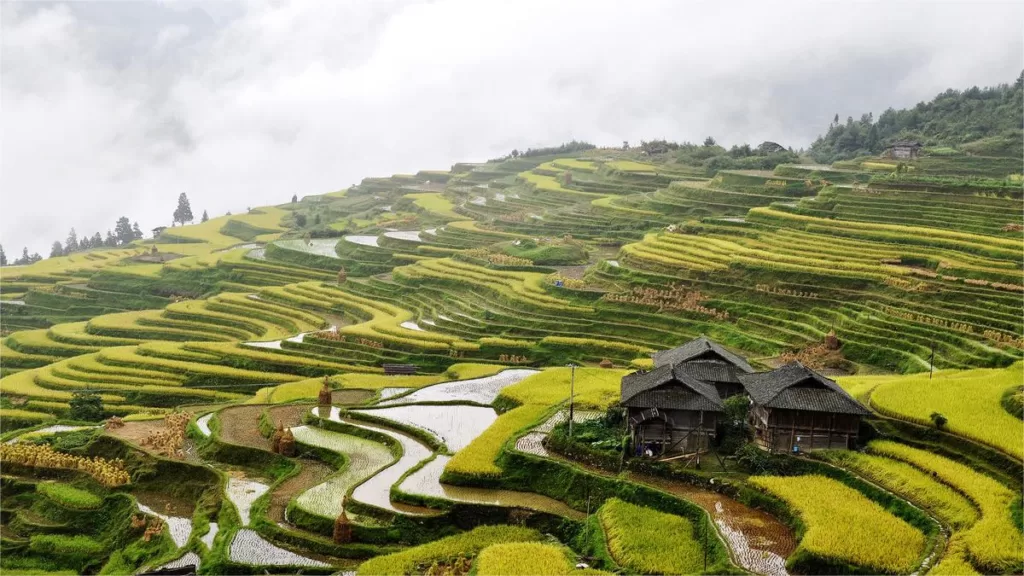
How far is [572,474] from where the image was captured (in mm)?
21781

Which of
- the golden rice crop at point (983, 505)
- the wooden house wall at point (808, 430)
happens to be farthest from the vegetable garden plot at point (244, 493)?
the golden rice crop at point (983, 505)

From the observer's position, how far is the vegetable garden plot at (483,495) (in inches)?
814

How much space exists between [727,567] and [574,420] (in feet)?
32.4

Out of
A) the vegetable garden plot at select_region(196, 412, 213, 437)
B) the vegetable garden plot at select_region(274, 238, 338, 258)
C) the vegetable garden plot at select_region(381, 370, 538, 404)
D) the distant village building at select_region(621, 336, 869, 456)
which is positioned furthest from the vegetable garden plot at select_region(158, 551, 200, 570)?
the vegetable garden plot at select_region(274, 238, 338, 258)

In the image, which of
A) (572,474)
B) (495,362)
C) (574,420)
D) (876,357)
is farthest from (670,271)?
(572,474)

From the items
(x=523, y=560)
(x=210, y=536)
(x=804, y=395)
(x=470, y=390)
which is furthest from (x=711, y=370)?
(x=210, y=536)

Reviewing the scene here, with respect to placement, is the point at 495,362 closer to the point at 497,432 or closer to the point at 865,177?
the point at 497,432

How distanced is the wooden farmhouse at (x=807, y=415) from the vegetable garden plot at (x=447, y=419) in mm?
8904

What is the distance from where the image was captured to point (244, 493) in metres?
23.6

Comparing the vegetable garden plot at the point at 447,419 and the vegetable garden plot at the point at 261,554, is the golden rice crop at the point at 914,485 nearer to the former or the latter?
the vegetable garden plot at the point at 447,419

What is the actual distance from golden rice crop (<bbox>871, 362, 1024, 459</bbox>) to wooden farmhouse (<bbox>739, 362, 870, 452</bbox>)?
73.4 inches

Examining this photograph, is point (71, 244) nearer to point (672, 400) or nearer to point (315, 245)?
point (315, 245)

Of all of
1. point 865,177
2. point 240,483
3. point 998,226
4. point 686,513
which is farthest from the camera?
point 865,177

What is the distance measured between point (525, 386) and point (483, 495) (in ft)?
34.4
